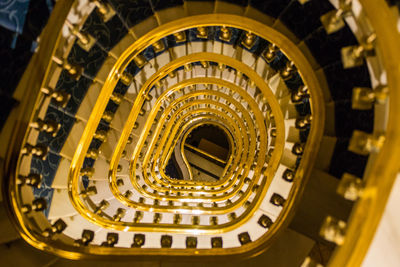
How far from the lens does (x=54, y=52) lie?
1780 millimetres

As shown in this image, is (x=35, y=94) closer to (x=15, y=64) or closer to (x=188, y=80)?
(x=15, y=64)

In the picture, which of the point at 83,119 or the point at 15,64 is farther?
the point at 83,119

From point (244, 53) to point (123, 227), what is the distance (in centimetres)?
271

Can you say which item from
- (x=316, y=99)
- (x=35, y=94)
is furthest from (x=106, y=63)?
(x=316, y=99)

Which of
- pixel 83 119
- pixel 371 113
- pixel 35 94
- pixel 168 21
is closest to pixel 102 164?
pixel 83 119

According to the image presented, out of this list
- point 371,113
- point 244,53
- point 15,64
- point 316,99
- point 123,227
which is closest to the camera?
point 15,64

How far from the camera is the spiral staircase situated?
1.29 meters

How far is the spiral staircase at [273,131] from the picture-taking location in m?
1.29

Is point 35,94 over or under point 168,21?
under

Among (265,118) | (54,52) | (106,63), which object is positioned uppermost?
(265,118)

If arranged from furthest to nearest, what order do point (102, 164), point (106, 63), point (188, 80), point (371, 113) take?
point (188, 80) → point (102, 164) → point (106, 63) → point (371, 113)

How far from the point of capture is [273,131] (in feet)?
10.9

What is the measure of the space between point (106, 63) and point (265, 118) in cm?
269

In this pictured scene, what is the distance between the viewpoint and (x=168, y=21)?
2584mm
